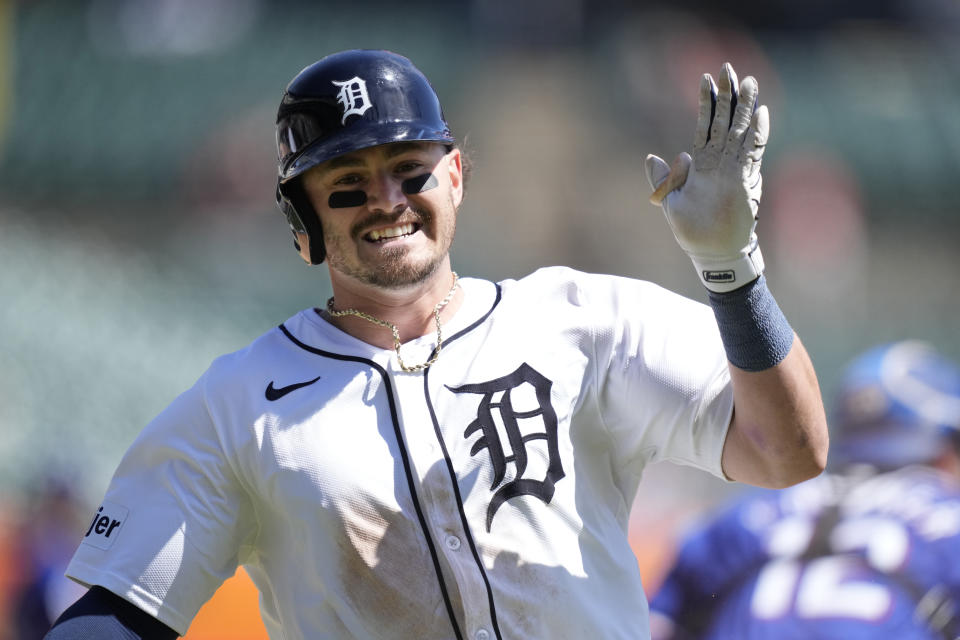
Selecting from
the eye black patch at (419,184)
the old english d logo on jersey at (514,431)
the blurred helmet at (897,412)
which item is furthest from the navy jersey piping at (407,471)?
the blurred helmet at (897,412)

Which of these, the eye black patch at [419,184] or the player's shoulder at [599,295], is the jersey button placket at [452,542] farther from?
the eye black patch at [419,184]

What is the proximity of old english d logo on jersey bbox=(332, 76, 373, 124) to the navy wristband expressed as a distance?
0.81 metres

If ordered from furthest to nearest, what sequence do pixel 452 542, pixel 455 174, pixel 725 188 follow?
pixel 455 174 < pixel 452 542 < pixel 725 188

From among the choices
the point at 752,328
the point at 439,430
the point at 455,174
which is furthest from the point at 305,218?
the point at 752,328

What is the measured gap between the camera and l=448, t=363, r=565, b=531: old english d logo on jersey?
2066 mm

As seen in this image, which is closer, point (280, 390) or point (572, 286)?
point (280, 390)

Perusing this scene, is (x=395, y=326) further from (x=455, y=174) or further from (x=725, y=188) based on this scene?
(x=725, y=188)

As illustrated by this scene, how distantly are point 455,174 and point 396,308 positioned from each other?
1.18 ft

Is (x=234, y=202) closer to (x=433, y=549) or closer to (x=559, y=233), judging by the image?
(x=559, y=233)

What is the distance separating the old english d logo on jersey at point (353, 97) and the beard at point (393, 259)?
22 cm

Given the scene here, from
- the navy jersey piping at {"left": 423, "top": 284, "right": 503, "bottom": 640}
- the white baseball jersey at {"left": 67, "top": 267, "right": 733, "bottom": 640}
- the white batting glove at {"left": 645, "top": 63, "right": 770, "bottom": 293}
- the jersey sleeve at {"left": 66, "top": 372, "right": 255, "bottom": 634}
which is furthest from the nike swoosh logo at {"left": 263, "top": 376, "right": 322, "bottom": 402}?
the white batting glove at {"left": 645, "top": 63, "right": 770, "bottom": 293}

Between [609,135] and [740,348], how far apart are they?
25.5 ft

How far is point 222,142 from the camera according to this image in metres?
9.23

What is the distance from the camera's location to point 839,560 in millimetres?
4215
